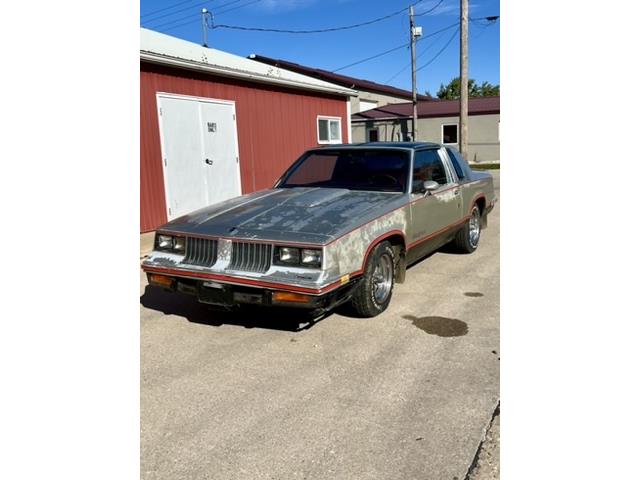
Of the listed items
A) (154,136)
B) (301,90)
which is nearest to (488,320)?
(154,136)

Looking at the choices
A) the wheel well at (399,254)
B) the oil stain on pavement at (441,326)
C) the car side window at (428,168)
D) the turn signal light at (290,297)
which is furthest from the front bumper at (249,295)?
the car side window at (428,168)

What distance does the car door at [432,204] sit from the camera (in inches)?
206

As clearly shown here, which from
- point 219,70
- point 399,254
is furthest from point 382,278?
point 219,70

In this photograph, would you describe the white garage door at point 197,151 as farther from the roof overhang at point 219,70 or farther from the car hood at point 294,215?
the car hood at point 294,215

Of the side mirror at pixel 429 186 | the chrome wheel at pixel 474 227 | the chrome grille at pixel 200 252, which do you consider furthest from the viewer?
the chrome wheel at pixel 474 227

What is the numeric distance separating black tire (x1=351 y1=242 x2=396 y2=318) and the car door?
44 cm

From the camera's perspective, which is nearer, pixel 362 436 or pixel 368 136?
pixel 362 436

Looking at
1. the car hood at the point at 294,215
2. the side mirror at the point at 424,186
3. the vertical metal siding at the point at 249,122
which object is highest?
the vertical metal siding at the point at 249,122

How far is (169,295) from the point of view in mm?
5621

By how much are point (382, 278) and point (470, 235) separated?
2711 mm

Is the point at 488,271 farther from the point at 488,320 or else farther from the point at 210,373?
the point at 210,373

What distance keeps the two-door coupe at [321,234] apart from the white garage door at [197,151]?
427 centimetres

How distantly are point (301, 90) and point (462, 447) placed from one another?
11.4m

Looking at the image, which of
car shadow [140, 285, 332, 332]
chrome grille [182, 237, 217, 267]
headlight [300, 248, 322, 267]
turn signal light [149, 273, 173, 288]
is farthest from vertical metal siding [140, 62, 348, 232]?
headlight [300, 248, 322, 267]
